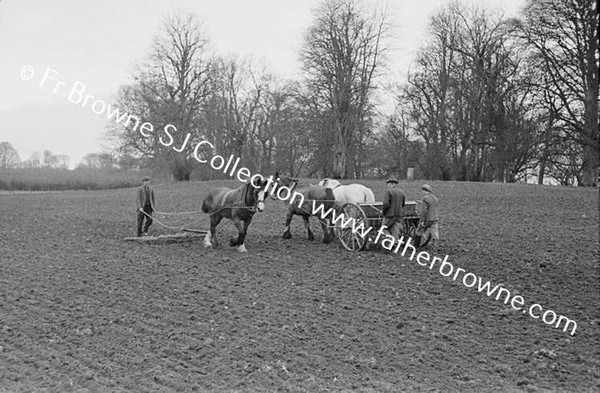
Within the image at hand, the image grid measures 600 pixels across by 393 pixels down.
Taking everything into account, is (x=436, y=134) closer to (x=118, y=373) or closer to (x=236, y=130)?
(x=236, y=130)

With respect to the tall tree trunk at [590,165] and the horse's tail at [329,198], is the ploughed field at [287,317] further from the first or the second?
the tall tree trunk at [590,165]

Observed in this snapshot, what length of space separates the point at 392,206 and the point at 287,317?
16.5 ft

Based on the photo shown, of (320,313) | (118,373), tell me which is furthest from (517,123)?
(118,373)

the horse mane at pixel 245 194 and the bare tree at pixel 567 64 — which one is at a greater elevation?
the bare tree at pixel 567 64

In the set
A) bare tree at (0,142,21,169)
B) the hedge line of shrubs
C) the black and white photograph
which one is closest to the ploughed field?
the black and white photograph

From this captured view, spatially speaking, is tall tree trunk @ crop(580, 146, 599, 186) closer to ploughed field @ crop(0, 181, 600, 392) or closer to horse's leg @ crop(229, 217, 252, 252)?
ploughed field @ crop(0, 181, 600, 392)

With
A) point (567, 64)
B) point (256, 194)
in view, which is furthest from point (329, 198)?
point (567, 64)

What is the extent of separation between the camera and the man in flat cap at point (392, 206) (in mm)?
13008

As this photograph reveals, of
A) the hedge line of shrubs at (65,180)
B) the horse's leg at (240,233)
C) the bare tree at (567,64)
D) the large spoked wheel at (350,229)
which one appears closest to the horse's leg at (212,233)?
the horse's leg at (240,233)

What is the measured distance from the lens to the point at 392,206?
516 inches

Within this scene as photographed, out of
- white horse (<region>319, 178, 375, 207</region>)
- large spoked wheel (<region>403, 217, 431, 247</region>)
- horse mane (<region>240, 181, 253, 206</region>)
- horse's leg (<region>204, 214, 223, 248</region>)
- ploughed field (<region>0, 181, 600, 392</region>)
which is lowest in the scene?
ploughed field (<region>0, 181, 600, 392</region>)

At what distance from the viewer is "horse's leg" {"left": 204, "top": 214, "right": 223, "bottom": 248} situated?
14125 millimetres

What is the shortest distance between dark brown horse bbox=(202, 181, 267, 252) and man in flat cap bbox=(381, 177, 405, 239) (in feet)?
9.06

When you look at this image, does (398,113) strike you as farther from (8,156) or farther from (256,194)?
(8,156)
